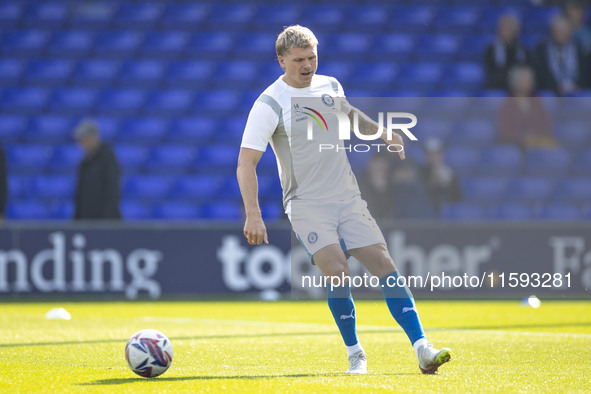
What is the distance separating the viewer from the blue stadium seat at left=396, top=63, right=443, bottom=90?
15641 millimetres

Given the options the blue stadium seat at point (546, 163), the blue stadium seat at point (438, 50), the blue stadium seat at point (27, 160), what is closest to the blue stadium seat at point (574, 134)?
the blue stadium seat at point (546, 163)

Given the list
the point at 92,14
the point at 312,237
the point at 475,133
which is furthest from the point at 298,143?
the point at 92,14

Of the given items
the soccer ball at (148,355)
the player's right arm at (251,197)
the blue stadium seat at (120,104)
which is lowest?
the soccer ball at (148,355)

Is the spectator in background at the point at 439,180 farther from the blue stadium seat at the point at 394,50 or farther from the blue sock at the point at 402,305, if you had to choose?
the blue sock at the point at 402,305

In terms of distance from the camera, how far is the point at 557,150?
14.0 meters

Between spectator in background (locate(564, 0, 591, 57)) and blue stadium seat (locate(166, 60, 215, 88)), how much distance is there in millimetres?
5593

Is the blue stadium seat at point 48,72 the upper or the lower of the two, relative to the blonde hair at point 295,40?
upper

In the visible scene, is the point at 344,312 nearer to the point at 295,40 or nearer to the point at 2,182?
the point at 295,40

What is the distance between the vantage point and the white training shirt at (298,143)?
5.18 meters

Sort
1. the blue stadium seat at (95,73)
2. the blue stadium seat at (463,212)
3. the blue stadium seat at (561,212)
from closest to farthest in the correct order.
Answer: the blue stadium seat at (463,212)
the blue stadium seat at (561,212)
the blue stadium seat at (95,73)

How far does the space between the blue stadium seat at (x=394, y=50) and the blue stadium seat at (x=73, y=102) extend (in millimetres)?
4587

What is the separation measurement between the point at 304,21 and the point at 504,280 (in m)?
6.43

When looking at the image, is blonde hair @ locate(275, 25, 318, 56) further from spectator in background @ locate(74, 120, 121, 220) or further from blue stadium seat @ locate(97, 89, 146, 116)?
blue stadium seat @ locate(97, 89, 146, 116)

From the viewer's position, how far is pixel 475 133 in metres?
14.4
